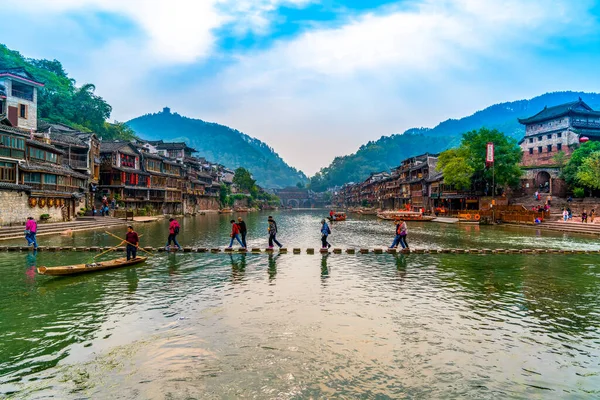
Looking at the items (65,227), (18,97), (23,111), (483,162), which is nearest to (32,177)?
(65,227)

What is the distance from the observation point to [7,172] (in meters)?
37.8

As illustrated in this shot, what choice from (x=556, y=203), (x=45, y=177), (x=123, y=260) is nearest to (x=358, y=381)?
(x=123, y=260)

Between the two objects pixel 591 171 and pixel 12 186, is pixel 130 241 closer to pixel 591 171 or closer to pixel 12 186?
pixel 12 186

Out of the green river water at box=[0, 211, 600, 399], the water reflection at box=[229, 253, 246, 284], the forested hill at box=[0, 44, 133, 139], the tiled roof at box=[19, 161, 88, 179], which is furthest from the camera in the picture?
the forested hill at box=[0, 44, 133, 139]

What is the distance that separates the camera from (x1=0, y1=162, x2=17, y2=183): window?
3719 cm

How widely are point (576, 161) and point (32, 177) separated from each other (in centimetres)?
7812

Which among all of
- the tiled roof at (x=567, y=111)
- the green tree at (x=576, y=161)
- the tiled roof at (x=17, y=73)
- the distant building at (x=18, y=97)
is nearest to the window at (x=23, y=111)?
the distant building at (x=18, y=97)

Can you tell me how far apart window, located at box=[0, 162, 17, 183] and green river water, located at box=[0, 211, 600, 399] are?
81.2 ft

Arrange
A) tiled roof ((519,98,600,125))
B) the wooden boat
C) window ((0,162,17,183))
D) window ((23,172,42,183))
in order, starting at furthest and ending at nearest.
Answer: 1. tiled roof ((519,98,600,125))
2. window ((23,172,42,183))
3. window ((0,162,17,183))
4. the wooden boat

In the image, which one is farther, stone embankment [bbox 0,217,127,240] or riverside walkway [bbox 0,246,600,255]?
stone embankment [bbox 0,217,127,240]

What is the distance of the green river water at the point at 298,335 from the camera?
7512 millimetres

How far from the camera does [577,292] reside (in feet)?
48.5

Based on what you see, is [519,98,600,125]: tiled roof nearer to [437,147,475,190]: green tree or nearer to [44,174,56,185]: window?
[437,147,475,190]: green tree

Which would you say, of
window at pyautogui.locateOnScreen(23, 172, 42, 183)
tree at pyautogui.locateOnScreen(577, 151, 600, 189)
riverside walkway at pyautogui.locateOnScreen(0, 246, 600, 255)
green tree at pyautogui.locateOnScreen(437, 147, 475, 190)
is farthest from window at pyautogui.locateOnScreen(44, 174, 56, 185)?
tree at pyautogui.locateOnScreen(577, 151, 600, 189)
